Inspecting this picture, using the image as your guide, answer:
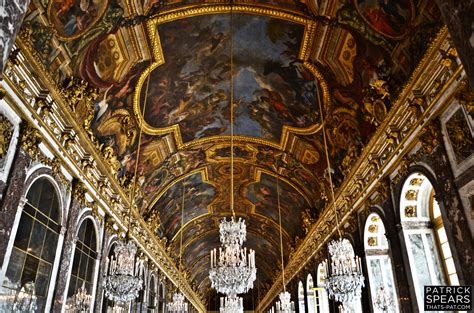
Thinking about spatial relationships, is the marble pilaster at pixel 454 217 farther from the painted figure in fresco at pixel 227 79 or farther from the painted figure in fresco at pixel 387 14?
the painted figure in fresco at pixel 227 79

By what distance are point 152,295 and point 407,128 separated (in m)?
15.6

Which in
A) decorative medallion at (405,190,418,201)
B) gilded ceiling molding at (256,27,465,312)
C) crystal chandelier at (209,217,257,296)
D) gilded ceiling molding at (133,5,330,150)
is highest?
gilded ceiling molding at (133,5,330,150)

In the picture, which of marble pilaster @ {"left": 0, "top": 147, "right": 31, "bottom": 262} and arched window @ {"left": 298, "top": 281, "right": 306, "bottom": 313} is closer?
marble pilaster @ {"left": 0, "top": 147, "right": 31, "bottom": 262}

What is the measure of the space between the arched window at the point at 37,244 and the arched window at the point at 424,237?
8.27m

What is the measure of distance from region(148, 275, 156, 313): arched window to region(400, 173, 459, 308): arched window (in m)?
13.6

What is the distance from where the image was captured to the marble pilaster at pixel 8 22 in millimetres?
2344

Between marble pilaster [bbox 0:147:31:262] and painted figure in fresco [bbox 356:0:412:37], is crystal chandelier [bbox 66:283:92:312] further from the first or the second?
painted figure in fresco [bbox 356:0:412:37]

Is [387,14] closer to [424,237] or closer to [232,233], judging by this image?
[424,237]

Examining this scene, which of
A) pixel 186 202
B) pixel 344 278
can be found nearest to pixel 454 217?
pixel 344 278

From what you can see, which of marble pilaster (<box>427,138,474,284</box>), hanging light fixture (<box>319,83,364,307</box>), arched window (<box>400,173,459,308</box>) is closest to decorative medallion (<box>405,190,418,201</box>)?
arched window (<box>400,173,459,308</box>)

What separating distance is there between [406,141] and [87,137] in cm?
831

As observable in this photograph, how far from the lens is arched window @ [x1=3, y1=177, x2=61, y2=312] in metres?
6.86

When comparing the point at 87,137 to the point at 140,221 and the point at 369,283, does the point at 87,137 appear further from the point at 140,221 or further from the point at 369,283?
the point at 369,283

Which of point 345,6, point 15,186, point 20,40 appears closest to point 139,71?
point 20,40
